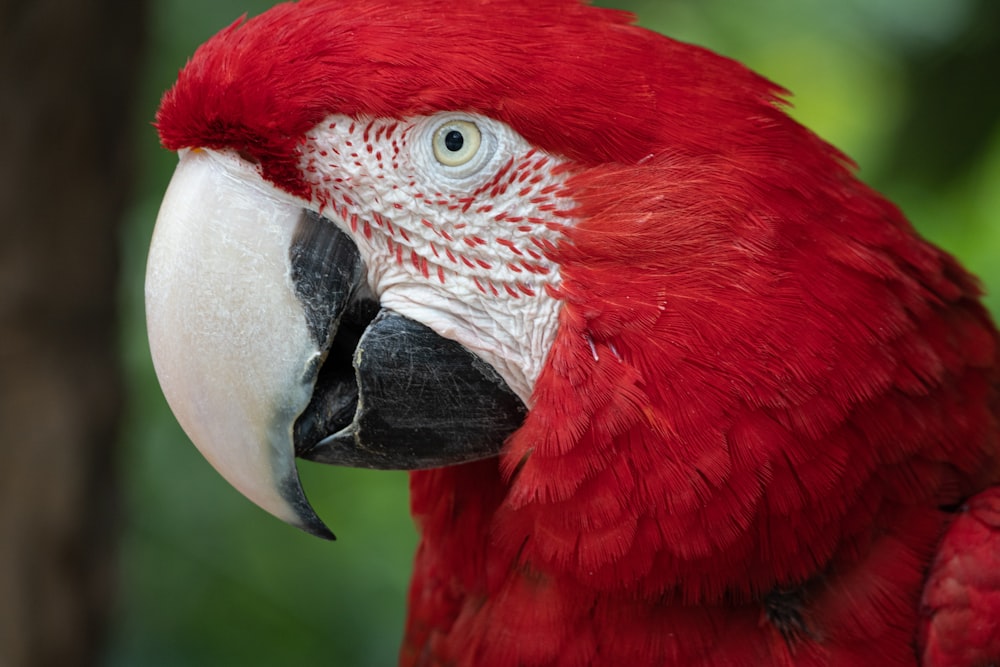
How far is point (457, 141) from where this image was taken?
1127mm

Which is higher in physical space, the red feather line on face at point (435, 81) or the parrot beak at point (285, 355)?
the red feather line on face at point (435, 81)

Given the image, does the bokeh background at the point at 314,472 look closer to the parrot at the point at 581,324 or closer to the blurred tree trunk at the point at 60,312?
the blurred tree trunk at the point at 60,312

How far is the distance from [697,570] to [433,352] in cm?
41

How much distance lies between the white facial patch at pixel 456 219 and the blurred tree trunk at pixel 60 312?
4.26ft

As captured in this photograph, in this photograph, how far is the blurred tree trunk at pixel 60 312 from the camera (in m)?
2.12

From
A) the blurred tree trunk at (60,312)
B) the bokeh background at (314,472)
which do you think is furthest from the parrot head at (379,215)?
the bokeh background at (314,472)

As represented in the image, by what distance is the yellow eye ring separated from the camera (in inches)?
44.1

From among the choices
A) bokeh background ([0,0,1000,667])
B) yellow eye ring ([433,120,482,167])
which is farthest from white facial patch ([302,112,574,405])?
bokeh background ([0,0,1000,667])

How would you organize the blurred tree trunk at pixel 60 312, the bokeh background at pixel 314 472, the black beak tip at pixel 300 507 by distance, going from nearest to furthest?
the black beak tip at pixel 300 507 → the blurred tree trunk at pixel 60 312 → the bokeh background at pixel 314 472

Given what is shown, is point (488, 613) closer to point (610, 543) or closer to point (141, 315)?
point (610, 543)

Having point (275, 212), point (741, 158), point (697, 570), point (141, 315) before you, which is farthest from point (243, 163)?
point (141, 315)

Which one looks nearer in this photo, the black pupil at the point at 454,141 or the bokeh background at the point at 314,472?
the black pupil at the point at 454,141

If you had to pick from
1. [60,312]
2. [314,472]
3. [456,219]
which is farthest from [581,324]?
[314,472]

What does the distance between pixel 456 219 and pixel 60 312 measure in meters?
1.50
